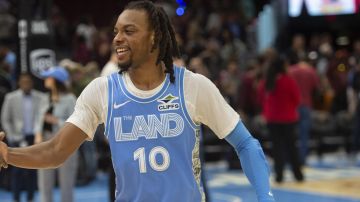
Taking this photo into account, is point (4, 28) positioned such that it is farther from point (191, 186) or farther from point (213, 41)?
point (191, 186)

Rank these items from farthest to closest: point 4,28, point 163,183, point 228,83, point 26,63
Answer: point 4,28 → point 228,83 → point 26,63 → point 163,183

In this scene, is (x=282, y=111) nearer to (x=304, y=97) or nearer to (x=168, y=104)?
(x=304, y=97)

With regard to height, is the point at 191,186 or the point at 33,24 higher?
the point at 33,24

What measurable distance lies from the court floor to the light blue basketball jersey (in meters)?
6.96

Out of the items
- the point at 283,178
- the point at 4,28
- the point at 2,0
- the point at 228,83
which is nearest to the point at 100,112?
the point at 283,178

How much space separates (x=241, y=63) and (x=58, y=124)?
9.88m

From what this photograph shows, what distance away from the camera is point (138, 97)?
11.1ft

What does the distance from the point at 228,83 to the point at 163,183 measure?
1120 centimetres

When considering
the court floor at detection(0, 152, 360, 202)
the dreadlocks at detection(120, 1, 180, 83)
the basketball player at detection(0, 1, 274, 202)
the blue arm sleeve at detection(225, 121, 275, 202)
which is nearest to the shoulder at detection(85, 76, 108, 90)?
the basketball player at detection(0, 1, 274, 202)

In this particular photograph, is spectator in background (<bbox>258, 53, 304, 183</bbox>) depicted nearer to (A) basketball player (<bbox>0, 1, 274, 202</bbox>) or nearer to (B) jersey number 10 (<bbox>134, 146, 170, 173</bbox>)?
(A) basketball player (<bbox>0, 1, 274, 202</bbox>)

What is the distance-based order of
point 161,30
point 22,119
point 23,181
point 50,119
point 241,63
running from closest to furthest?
point 161,30 → point 50,119 → point 23,181 → point 22,119 → point 241,63

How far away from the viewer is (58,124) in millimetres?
8516

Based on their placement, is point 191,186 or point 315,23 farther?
point 315,23

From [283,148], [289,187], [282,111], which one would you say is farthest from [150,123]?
[283,148]
